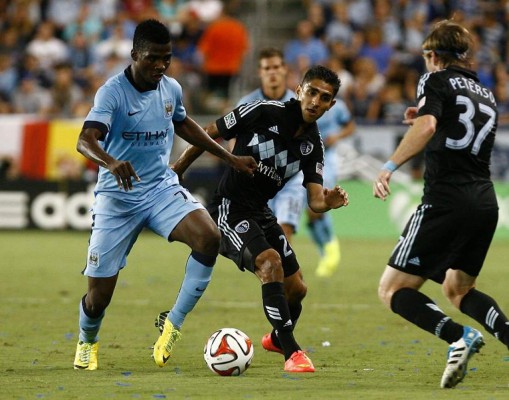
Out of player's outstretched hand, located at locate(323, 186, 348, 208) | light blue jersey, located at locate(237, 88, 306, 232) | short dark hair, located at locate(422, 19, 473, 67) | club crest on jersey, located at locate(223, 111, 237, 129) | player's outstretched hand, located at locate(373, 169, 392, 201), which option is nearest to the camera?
player's outstretched hand, located at locate(373, 169, 392, 201)

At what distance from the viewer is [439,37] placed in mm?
7016

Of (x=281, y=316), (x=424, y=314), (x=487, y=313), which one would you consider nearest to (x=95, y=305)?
Answer: (x=281, y=316)

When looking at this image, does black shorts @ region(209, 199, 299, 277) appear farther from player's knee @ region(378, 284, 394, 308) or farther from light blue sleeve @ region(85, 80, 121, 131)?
light blue sleeve @ region(85, 80, 121, 131)

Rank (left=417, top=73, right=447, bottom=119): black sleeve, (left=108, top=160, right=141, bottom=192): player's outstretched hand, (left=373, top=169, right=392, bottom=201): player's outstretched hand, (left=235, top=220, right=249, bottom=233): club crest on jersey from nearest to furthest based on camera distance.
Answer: (left=373, top=169, right=392, bottom=201): player's outstretched hand → (left=417, top=73, right=447, bottom=119): black sleeve → (left=108, top=160, right=141, bottom=192): player's outstretched hand → (left=235, top=220, right=249, bottom=233): club crest on jersey

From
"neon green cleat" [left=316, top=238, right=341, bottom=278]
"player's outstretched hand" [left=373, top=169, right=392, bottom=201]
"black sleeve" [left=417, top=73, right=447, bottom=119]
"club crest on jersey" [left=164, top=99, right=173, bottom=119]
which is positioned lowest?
"neon green cleat" [left=316, top=238, right=341, bottom=278]

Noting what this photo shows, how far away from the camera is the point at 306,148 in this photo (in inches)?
316

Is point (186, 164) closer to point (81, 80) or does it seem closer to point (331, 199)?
point (331, 199)

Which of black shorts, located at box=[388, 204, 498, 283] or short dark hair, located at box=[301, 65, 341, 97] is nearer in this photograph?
black shorts, located at box=[388, 204, 498, 283]

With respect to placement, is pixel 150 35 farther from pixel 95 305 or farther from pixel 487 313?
pixel 487 313

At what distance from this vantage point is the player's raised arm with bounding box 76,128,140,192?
6.88 metres

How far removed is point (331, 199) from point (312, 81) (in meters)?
0.84

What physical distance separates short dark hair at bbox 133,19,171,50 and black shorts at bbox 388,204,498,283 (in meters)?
2.05

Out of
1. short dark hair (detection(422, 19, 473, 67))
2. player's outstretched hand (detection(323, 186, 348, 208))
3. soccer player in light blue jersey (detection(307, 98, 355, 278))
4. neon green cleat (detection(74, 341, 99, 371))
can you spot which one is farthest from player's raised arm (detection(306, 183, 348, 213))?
soccer player in light blue jersey (detection(307, 98, 355, 278))

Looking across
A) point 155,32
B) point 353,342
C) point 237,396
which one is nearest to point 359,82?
point 353,342
